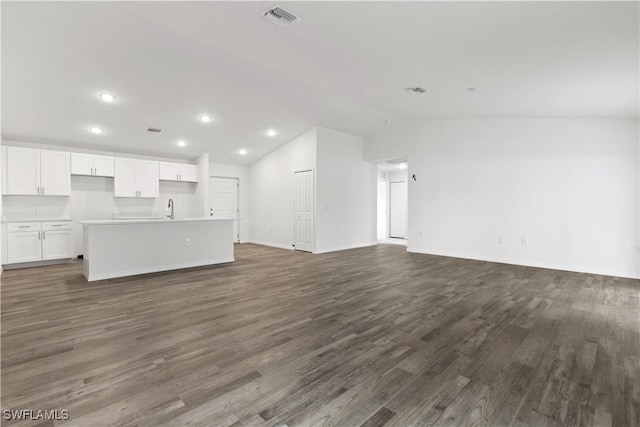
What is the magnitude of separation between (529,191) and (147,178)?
8.31 metres

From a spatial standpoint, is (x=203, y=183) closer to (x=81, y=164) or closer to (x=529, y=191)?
(x=81, y=164)

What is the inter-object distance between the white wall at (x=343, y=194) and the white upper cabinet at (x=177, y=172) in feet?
11.1

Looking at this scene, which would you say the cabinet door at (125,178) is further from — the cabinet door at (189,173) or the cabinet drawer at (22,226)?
the cabinet drawer at (22,226)

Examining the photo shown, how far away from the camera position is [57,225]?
604 centimetres

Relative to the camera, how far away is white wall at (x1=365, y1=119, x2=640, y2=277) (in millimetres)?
5152

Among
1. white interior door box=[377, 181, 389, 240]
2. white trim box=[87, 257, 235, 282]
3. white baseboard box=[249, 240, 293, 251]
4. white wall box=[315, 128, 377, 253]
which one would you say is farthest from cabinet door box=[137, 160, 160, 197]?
white interior door box=[377, 181, 389, 240]

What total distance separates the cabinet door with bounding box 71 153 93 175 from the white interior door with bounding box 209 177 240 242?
2.96 m

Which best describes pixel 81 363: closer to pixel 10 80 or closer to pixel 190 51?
pixel 190 51

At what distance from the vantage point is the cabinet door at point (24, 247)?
5.48m

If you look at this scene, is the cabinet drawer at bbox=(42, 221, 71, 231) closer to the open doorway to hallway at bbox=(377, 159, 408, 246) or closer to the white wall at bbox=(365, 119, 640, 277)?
the white wall at bbox=(365, 119, 640, 277)

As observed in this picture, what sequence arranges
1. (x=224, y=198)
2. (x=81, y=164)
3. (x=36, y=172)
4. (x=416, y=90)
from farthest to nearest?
1. (x=224, y=198)
2. (x=81, y=164)
3. (x=36, y=172)
4. (x=416, y=90)

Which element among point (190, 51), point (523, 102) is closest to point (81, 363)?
point (190, 51)

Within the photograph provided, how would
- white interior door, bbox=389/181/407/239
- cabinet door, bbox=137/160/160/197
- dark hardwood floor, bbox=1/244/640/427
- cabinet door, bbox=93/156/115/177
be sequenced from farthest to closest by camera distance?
white interior door, bbox=389/181/407/239
cabinet door, bbox=137/160/160/197
cabinet door, bbox=93/156/115/177
dark hardwood floor, bbox=1/244/640/427

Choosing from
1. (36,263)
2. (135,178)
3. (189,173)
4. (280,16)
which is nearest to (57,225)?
(36,263)
